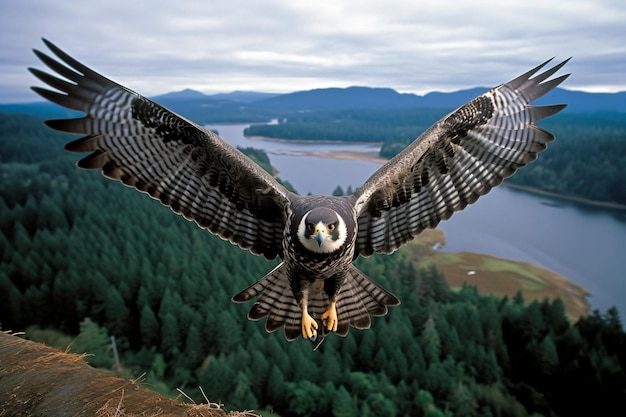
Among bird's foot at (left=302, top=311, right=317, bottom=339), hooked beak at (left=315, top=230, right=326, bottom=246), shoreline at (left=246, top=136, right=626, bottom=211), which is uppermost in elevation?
hooked beak at (left=315, top=230, right=326, bottom=246)

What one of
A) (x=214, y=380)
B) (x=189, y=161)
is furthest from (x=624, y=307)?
(x=189, y=161)

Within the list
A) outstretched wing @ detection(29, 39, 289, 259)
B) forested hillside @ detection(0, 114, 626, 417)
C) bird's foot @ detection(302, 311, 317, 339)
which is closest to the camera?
outstretched wing @ detection(29, 39, 289, 259)

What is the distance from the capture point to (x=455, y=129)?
15.1ft

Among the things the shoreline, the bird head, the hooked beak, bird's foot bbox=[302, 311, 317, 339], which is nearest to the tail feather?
bird's foot bbox=[302, 311, 317, 339]

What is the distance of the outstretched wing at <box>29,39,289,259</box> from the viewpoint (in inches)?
154

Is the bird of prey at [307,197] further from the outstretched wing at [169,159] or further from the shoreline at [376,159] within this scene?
the shoreline at [376,159]

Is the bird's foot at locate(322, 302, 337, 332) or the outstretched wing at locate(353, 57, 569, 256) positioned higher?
the outstretched wing at locate(353, 57, 569, 256)

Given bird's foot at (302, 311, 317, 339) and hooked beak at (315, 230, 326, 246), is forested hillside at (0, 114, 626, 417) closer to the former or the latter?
bird's foot at (302, 311, 317, 339)

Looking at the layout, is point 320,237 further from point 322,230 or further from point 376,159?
point 376,159

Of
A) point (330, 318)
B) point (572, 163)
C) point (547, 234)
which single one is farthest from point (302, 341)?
point (572, 163)

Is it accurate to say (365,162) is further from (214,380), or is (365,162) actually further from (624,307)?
(214,380)

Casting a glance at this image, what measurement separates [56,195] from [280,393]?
33.5 metres

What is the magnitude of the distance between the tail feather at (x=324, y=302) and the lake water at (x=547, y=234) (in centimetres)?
2589

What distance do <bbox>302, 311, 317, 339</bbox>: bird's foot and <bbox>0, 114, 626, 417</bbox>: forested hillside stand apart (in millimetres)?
9173
